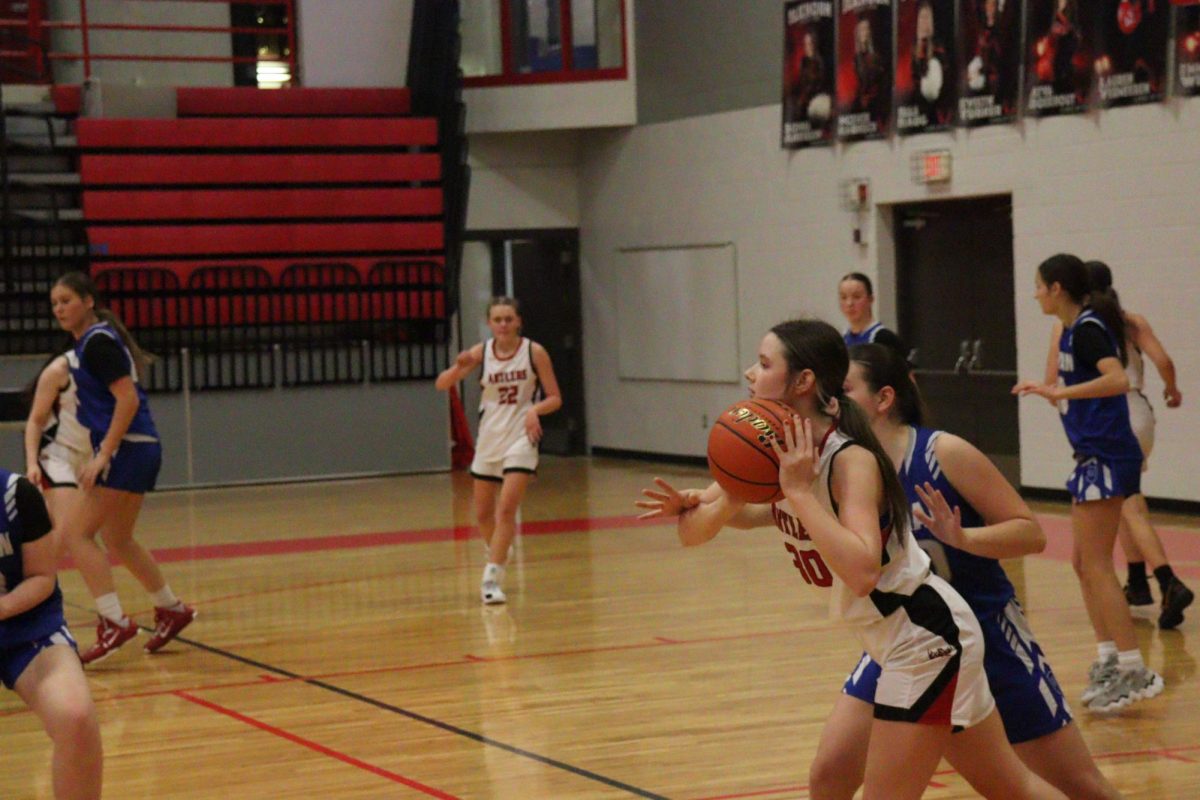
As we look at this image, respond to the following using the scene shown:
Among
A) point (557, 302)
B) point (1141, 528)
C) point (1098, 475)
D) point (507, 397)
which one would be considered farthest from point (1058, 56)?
point (557, 302)

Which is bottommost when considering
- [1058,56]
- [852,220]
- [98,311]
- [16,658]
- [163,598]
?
[163,598]

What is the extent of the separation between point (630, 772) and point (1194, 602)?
3.95 m

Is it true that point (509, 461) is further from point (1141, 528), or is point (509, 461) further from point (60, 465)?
point (1141, 528)

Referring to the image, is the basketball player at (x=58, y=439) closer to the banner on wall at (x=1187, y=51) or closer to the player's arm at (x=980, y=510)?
the player's arm at (x=980, y=510)

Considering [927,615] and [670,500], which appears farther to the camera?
[670,500]

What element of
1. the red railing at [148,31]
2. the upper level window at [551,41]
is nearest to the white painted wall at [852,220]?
the upper level window at [551,41]

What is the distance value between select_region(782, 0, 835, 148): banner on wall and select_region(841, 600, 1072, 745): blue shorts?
1054 cm

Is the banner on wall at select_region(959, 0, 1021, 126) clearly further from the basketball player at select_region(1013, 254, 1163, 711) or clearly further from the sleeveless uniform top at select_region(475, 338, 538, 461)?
the basketball player at select_region(1013, 254, 1163, 711)

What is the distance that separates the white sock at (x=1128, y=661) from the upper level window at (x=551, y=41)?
1136 centimetres

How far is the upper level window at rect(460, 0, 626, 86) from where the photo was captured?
1648cm

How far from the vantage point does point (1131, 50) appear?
436 inches

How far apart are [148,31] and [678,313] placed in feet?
21.0

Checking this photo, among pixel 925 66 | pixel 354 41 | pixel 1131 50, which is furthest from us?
pixel 354 41

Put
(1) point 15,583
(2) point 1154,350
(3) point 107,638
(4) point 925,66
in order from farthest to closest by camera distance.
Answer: (4) point 925,66 → (2) point 1154,350 → (3) point 107,638 → (1) point 15,583
